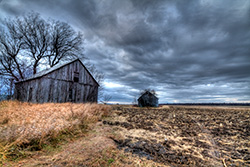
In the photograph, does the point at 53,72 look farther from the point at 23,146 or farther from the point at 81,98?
the point at 23,146

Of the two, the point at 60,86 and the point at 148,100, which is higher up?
the point at 60,86

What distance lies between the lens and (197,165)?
1.87m

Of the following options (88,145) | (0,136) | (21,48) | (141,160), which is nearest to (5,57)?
(21,48)

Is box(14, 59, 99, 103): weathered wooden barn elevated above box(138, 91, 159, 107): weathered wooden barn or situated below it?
above

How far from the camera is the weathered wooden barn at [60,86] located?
1109cm

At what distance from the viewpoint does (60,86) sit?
473 inches

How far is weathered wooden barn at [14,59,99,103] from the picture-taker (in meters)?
11.1

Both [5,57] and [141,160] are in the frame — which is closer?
[141,160]

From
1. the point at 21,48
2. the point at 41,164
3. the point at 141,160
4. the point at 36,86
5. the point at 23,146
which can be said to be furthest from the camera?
the point at 21,48

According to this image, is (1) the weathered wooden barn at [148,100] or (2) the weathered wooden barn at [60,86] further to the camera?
(1) the weathered wooden barn at [148,100]

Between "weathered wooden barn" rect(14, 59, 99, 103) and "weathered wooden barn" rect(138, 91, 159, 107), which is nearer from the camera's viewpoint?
"weathered wooden barn" rect(14, 59, 99, 103)

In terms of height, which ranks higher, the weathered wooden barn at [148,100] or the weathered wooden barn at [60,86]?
the weathered wooden barn at [60,86]

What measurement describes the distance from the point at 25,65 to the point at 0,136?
61.3ft

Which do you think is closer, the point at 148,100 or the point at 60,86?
the point at 60,86
